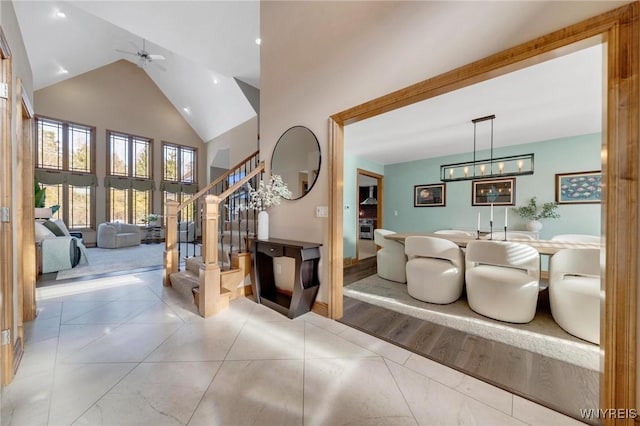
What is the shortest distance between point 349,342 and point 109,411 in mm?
1545

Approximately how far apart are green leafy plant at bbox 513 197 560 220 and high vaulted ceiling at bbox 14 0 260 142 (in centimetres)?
558

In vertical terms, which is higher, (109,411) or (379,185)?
(379,185)

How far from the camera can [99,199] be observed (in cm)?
752

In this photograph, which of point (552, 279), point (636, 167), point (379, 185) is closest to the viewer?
point (636, 167)

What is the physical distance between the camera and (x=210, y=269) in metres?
2.50

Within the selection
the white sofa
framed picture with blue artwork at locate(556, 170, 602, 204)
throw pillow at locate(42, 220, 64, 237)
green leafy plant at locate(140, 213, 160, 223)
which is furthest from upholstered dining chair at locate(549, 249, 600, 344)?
green leafy plant at locate(140, 213, 160, 223)

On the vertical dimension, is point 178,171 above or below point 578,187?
above

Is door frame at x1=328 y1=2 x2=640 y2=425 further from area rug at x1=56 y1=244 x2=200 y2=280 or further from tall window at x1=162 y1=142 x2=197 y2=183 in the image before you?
tall window at x1=162 y1=142 x2=197 y2=183

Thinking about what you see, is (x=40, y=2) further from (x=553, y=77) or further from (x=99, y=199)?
(x=553, y=77)

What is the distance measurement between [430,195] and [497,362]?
4299 mm

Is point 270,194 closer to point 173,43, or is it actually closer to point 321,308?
point 321,308

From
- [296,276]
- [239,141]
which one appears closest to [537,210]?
[296,276]

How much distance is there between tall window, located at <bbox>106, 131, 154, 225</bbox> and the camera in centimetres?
780

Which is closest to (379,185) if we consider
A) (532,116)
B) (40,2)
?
(532,116)
